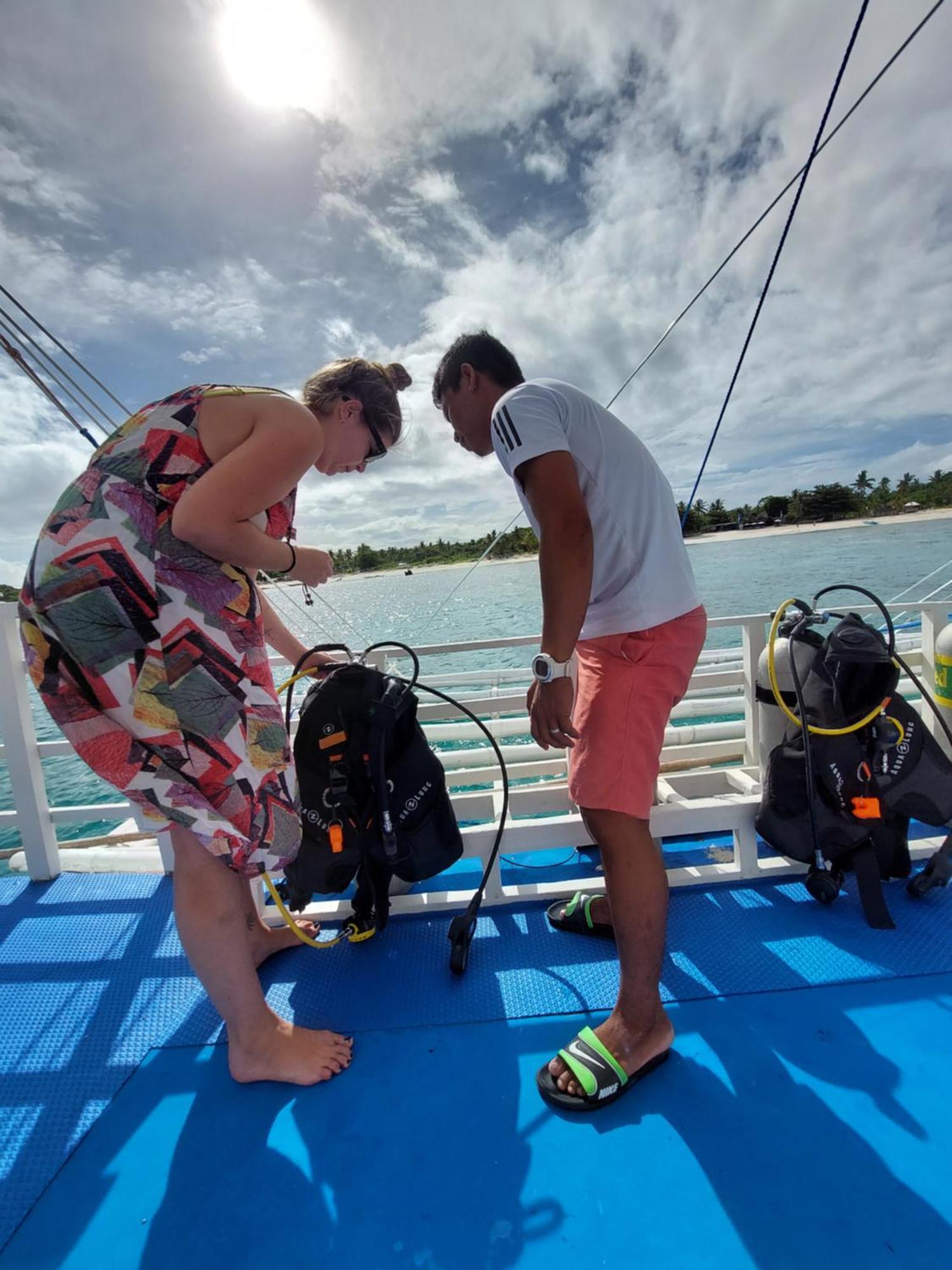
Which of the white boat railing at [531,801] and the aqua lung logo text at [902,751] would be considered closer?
the aqua lung logo text at [902,751]

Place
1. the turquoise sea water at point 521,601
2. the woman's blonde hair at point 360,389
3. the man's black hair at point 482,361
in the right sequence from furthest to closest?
the turquoise sea water at point 521,601 < the man's black hair at point 482,361 < the woman's blonde hair at point 360,389

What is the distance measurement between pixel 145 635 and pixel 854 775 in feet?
5.24

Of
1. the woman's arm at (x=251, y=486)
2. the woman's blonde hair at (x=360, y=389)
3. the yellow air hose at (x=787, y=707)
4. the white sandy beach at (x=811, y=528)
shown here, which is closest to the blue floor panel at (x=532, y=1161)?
the yellow air hose at (x=787, y=707)

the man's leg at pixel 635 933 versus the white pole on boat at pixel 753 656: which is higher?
the white pole on boat at pixel 753 656

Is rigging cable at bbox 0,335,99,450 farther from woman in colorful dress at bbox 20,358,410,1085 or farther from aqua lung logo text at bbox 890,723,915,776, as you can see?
aqua lung logo text at bbox 890,723,915,776

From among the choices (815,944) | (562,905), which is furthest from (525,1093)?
(815,944)

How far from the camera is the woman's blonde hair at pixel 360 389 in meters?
1.17

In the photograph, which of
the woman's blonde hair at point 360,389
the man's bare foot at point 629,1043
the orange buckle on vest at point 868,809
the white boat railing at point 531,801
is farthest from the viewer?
the white boat railing at point 531,801

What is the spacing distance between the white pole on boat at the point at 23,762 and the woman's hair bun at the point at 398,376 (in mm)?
1399

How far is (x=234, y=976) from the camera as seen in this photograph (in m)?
1.05

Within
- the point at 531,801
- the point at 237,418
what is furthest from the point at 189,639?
the point at 531,801

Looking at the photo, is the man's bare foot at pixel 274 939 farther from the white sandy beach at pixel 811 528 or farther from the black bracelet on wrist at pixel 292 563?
the white sandy beach at pixel 811 528

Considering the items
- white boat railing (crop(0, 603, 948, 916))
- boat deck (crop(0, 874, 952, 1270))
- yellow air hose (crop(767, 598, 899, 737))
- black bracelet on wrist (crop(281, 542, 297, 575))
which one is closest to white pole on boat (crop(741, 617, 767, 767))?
white boat railing (crop(0, 603, 948, 916))

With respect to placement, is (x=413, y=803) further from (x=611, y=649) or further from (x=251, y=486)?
(x=251, y=486)
